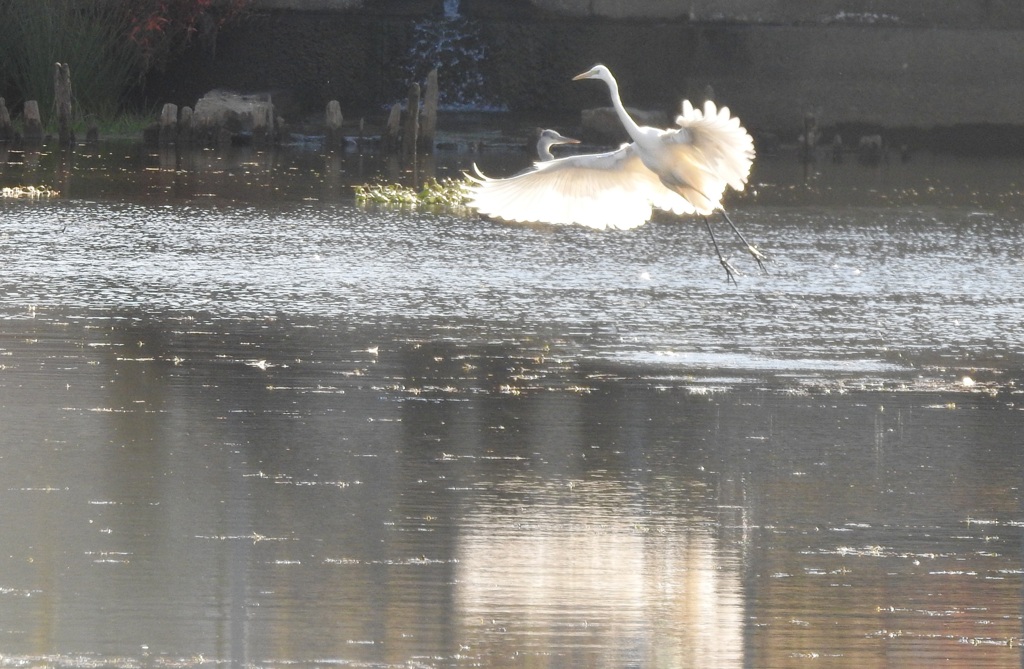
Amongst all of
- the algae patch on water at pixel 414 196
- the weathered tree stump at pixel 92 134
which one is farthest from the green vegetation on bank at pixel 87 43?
the algae patch on water at pixel 414 196

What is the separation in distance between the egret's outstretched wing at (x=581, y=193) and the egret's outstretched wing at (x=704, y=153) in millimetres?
191

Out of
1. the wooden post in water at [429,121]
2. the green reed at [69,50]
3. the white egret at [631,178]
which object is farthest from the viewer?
the green reed at [69,50]

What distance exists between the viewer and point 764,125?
79.5 feet

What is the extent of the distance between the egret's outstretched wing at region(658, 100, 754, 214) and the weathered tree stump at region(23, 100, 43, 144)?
12753 mm

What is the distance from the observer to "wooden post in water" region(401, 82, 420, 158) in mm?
20875

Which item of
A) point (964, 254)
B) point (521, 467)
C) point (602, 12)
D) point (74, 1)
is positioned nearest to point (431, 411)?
point (521, 467)

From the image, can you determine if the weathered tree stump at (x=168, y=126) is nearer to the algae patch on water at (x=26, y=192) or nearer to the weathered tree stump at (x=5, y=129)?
the weathered tree stump at (x=5, y=129)

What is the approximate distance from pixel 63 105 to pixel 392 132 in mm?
4054

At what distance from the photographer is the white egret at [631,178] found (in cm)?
892

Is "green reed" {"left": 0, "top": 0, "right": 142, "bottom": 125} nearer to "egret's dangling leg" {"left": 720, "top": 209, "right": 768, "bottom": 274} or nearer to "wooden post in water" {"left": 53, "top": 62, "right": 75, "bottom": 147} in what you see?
"wooden post in water" {"left": 53, "top": 62, "right": 75, "bottom": 147}

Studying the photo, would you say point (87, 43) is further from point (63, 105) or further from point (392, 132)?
point (392, 132)

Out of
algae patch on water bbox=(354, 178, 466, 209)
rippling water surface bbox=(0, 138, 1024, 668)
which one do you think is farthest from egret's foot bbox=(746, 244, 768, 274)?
algae patch on water bbox=(354, 178, 466, 209)

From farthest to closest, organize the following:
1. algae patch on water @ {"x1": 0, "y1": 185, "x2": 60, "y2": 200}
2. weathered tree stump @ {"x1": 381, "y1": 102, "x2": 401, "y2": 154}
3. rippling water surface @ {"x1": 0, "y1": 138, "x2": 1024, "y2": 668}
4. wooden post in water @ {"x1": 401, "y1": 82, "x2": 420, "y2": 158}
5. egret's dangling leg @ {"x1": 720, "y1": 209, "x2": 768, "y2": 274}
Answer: weathered tree stump @ {"x1": 381, "y1": 102, "x2": 401, "y2": 154}
wooden post in water @ {"x1": 401, "y1": 82, "x2": 420, "y2": 158}
algae patch on water @ {"x1": 0, "y1": 185, "x2": 60, "y2": 200}
egret's dangling leg @ {"x1": 720, "y1": 209, "x2": 768, "y2": 274}
rippling water surface @ {"x1": 0, "y1": 138, "x2": 1024, "y2": 668}

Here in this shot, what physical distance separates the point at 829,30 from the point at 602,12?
3.28m
